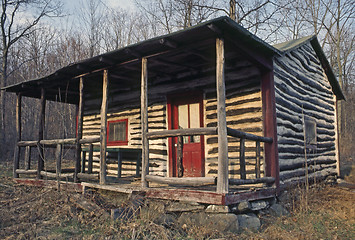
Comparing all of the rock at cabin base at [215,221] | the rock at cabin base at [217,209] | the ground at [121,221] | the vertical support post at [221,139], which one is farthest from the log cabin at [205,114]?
the ground at [121,221]

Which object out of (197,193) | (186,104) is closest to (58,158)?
(186,104)

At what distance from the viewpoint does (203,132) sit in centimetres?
578

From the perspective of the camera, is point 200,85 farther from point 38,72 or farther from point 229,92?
point 38,72

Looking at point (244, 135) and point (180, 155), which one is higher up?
point (244, 135)

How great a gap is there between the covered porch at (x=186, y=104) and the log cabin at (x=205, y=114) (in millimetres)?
25

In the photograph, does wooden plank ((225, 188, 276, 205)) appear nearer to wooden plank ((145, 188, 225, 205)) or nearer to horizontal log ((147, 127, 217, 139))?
wooden plank ((145, 188, 225, 205))

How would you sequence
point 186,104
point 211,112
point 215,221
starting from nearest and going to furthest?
point 215,221 → point 211,112 → point 186,104

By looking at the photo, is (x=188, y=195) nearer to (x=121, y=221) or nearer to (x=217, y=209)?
(x=217, y=209)

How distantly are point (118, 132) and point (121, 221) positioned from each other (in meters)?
5.60

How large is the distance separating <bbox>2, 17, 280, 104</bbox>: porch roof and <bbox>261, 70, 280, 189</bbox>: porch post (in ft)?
1.81

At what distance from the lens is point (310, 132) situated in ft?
32.9

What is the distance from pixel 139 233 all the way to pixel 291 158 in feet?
17.1

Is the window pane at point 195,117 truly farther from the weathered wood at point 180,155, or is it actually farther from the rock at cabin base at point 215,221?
the rock at cabin base at point 215,221

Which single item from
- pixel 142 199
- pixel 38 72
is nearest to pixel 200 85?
pixel 142 199
